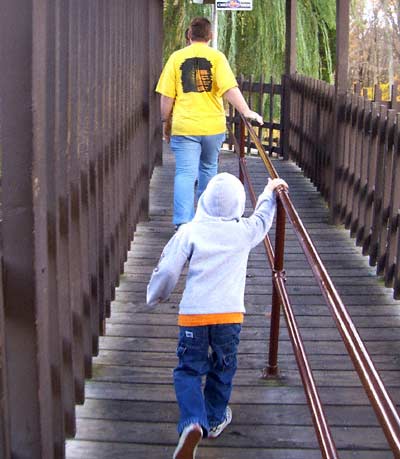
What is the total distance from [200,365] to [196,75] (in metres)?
3.05

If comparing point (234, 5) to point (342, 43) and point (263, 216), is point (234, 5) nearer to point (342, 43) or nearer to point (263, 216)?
point (342, 43)

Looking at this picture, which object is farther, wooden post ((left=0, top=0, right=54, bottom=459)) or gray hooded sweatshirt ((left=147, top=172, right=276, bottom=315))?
gray hooded sweatshirt ((left=147, top=172, right=276, bottom=315))

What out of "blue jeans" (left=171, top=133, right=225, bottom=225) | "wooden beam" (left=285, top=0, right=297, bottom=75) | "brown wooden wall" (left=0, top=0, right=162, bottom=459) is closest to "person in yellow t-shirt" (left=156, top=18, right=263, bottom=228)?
"blue jeans" (left=171, top=133, right=225, bottom=225)

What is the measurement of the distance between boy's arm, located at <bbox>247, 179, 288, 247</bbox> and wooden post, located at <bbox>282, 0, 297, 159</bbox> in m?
7.37

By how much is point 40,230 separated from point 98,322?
6.02 ft

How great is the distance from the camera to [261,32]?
502 inches

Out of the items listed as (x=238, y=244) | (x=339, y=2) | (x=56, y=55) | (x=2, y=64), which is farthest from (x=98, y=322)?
(x=339, y=2)

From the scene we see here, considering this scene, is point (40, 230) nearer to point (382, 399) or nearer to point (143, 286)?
point (382, 399)

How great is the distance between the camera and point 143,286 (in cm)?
577

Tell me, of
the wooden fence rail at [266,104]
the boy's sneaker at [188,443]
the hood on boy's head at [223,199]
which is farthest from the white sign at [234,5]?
the boy's sneaker at [188,443]

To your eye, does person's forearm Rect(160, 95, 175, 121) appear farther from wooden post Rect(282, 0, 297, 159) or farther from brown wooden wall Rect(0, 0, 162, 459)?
wooden post Rect(282, 0, 297, 159)

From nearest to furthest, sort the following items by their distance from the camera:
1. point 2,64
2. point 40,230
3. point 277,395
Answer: point 2,64
point 40,230
point 277,395

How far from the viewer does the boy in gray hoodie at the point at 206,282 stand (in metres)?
3.35

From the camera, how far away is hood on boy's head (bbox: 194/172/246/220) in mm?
3357
